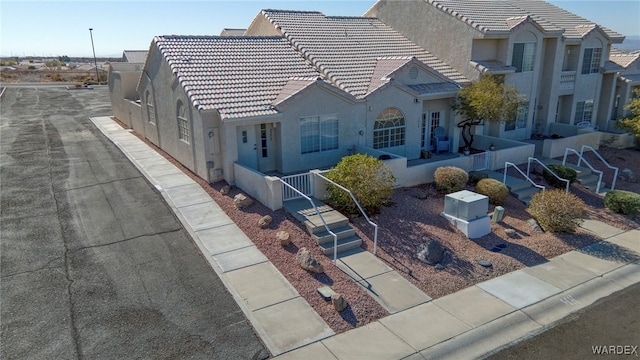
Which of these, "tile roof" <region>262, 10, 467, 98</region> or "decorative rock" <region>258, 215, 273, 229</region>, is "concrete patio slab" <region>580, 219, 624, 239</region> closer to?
"tile roof" <region>262, 10, 467, 98</region>

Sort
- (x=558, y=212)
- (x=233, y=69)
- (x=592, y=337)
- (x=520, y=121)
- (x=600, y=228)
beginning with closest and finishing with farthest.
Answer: (x=592, y=337) < (x=558, y=212) < (x=600, y=228) < (x=233, y=69) < (x=520, y=121)

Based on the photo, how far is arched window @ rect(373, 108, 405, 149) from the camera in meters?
19.5

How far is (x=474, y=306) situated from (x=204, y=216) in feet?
28.2

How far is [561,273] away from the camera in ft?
39.5

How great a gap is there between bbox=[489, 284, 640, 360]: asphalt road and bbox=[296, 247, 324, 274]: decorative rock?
14.8 ft

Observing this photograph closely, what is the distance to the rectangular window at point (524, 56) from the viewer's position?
2364 centimetres

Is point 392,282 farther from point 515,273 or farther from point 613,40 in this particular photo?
point 613,40

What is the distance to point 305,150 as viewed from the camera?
17625 mm

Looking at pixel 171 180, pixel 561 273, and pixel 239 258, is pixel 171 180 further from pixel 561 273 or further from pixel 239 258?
pixel 561 273

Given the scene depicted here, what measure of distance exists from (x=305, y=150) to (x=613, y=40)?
75.3 ft

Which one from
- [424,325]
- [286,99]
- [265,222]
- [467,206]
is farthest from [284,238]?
[286,99]

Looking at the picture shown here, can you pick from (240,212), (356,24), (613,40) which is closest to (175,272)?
(240,212)

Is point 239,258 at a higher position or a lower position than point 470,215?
lower

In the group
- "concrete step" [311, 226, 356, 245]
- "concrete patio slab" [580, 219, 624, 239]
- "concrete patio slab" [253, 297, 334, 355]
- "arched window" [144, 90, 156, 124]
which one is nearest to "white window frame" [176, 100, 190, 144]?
"arched window" [144, 90, 156, 124]
